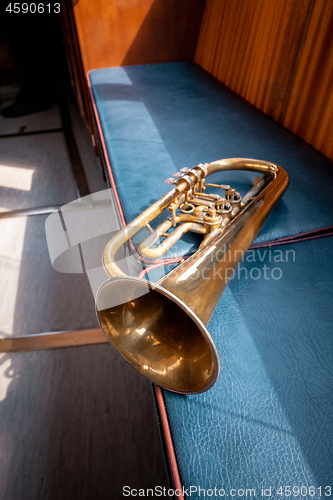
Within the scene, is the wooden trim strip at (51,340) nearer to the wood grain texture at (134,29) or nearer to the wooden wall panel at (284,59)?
the wooden wall panel at (284,59)

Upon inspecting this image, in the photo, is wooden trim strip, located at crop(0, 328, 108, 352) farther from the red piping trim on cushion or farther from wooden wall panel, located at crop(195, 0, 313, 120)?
wooden wall panel, located at crop(195, 0, 313, 120)

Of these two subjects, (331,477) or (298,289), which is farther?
(298,289)

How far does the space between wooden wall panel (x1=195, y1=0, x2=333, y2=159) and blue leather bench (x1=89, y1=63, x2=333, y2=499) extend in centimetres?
13

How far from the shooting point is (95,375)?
1.25m

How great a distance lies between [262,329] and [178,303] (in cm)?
34

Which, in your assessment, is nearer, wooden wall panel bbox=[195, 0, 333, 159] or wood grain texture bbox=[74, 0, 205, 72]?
wooden wall panel bbox=[195, 0, 333, 159]

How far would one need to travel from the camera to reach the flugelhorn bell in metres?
0.67

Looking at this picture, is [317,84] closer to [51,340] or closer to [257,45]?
[257,45]

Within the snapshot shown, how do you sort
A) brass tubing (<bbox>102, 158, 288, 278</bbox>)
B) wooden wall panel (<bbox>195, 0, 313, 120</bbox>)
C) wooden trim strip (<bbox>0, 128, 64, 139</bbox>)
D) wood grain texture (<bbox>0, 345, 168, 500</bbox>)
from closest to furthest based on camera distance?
brass tubing (<bbox>102, 158, 288, 278</bbox>), wood grain texture (<bbox>0, 345, 168, 500</bbox>), wooden wall panel (<bbox>195, 0, 313, 120</bbox>), wooden trim strip (<bbox>0, 128, 64, 139</bbox>)

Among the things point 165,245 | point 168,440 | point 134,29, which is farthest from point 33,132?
point 168,440

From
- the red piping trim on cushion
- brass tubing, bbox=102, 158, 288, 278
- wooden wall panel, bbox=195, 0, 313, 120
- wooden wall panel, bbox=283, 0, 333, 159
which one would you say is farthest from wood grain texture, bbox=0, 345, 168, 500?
wooden wall panel, bbox=195, 0, 313, 120

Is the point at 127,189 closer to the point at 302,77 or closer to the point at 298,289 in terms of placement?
the point at 298,289

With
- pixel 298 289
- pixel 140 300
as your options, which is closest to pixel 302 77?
pixel 298 289

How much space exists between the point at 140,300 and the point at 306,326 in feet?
1.44
